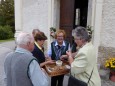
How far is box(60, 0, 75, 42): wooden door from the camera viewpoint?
834 cm

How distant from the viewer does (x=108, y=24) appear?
7086 millimetres

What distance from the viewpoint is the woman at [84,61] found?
3164 mm

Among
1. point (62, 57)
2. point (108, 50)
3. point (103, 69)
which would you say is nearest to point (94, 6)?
point (108, 50)

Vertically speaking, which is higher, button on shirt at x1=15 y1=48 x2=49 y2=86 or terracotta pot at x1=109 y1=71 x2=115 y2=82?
button on shirt at x1=15 y1=48 x2=49 y2=86

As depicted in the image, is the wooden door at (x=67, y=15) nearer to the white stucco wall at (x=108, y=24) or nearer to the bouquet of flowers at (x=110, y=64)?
the white stucco wall at (x=108, y=24)

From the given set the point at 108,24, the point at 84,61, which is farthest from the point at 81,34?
the point at 108,24

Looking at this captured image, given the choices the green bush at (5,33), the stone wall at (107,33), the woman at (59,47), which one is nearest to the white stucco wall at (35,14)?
the stone wall at (107,33)

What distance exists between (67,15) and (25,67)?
5.95m

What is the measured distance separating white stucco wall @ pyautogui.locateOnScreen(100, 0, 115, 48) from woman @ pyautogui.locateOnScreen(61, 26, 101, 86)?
13.0 feet

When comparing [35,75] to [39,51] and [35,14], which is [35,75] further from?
[35,14]

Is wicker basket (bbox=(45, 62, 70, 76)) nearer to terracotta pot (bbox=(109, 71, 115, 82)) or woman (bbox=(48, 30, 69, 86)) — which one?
woman (bbox=(48, 30, 69, 86))

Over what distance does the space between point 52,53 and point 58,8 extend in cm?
405

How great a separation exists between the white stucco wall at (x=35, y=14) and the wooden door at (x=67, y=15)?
25.0 inches

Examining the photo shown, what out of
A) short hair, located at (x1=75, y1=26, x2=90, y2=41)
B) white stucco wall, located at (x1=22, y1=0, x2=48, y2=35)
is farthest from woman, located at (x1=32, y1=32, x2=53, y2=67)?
white stucco wall, located at (x1=22, y1=0, x2=48, y2=35)
